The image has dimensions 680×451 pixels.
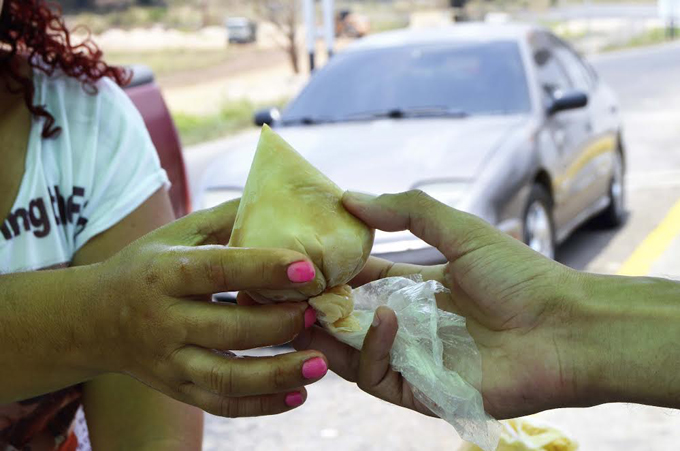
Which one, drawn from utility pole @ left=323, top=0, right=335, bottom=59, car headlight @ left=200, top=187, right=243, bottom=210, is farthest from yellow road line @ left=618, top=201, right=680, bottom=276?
utility pole @ left=323, top=0, right=335, bottom=59

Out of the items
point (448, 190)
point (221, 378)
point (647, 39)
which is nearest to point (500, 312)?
point (221, 378)

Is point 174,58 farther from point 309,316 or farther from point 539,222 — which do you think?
point 309,316

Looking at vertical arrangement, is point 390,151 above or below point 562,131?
above

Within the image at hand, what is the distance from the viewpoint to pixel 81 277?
135cm

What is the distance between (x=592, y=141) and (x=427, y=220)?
5004mm

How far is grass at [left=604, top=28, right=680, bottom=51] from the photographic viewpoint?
31.2m

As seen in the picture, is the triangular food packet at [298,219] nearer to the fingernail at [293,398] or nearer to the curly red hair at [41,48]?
the fingernail at [293,398]

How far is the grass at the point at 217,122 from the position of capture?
15243 millimetres

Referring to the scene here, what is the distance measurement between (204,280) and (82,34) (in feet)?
3.52

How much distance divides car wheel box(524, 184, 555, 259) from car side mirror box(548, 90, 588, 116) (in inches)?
21.3

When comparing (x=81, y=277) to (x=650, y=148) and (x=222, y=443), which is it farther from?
(x=650, y=148)

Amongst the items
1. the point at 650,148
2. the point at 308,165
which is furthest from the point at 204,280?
the point at 650,148

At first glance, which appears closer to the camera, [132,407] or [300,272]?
[300,272]

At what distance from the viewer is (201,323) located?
4.14 feet
